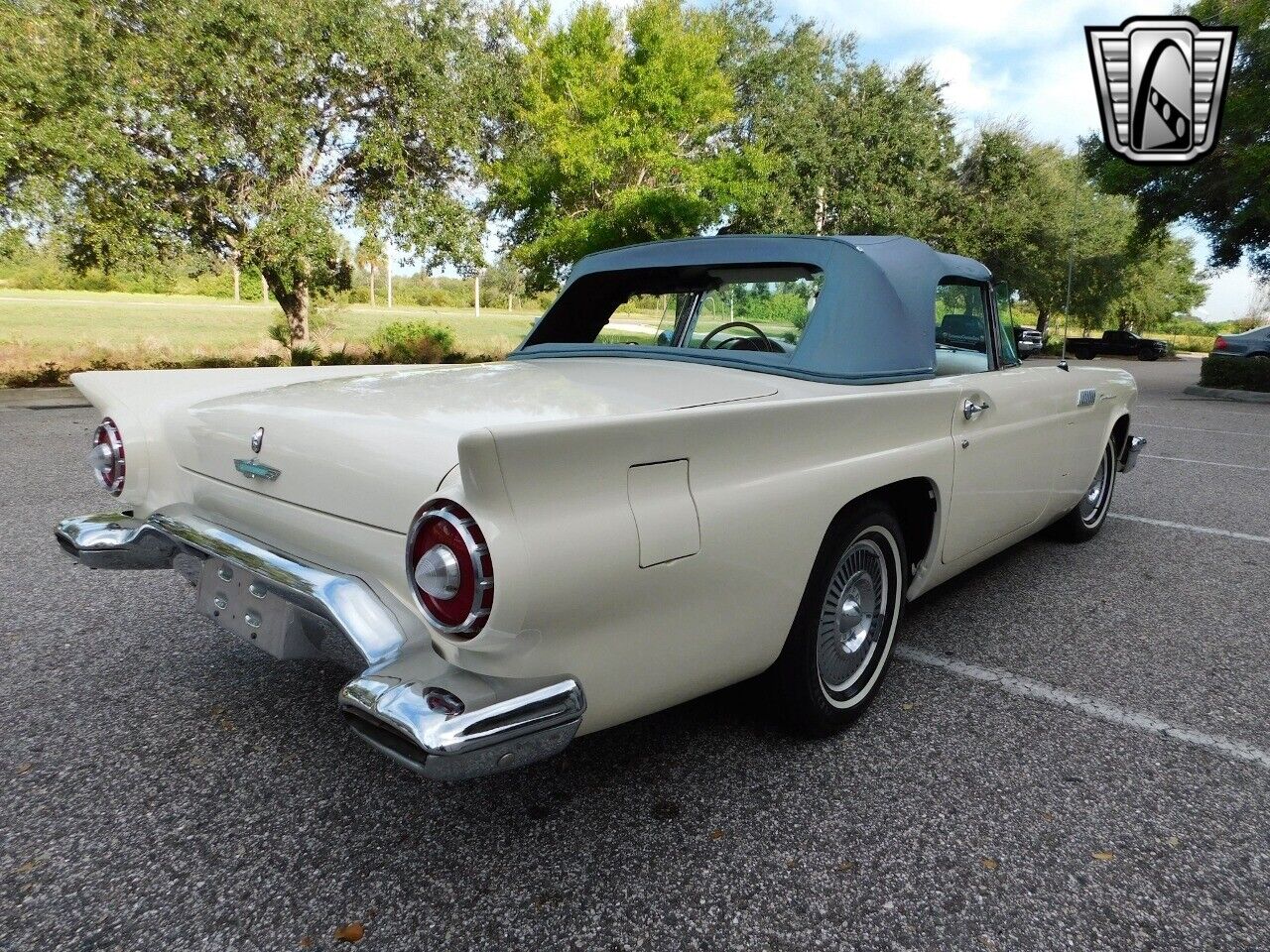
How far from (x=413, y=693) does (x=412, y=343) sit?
63.0ft

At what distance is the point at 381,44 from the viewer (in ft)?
45.3

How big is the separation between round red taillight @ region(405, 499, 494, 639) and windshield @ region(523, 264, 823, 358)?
1.57 meters

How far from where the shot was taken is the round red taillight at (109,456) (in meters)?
2.61

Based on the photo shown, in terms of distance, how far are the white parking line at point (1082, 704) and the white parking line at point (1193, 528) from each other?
118 inches

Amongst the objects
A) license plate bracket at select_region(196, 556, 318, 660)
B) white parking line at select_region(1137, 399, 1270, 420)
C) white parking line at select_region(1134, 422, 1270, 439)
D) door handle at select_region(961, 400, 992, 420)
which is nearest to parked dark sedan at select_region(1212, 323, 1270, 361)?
white parking line at select_region(1137, 399, 1270, 420)

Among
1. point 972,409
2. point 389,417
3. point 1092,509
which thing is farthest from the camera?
point 1092,509

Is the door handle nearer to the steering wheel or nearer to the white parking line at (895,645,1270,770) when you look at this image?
the steering wheel

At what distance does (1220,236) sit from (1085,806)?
72.2 feet

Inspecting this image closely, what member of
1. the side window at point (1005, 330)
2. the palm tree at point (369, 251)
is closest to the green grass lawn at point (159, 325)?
the palm tree at point (369, 251)

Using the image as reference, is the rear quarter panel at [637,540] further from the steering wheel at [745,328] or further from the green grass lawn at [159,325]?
the green grass lawn at [159,325]

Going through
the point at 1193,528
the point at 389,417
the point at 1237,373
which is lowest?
the point at 1193,528

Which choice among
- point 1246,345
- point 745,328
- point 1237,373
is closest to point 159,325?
point 1237,373

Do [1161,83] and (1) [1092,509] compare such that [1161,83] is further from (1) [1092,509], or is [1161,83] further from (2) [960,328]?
(2) [960,328]

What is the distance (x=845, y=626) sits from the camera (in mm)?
2557
